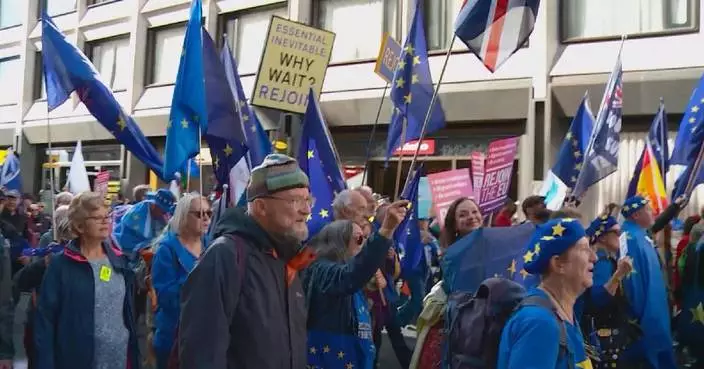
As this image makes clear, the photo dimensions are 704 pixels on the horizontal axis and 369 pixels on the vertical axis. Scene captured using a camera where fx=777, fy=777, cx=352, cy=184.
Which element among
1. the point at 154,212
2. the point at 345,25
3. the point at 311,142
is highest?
the point at 345,25

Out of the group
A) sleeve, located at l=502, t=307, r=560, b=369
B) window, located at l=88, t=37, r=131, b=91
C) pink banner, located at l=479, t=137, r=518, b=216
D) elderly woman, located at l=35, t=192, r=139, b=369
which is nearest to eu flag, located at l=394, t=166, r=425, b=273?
pink banner, located at l=479, t=137, r=518, b=216

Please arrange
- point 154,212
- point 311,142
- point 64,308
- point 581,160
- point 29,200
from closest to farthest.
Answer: point 64,308 < point 311,142 < point 154,212 < point 581,160 < point 29,200

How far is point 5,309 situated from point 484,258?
2885 millimetres

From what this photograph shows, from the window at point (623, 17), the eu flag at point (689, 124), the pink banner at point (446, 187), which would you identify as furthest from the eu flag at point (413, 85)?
the window at point (623, 17)

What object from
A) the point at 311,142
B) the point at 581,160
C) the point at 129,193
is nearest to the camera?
the point at 311,142

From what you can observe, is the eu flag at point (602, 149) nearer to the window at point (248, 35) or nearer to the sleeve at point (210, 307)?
the sleeve at point (210, 307)

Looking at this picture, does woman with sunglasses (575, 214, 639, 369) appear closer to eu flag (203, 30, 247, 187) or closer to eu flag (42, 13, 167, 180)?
eu flag (203, 30, 247, 187)

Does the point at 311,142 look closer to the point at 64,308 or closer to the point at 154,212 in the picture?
the point at 154,212

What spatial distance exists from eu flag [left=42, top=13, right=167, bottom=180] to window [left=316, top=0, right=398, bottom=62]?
10.2m

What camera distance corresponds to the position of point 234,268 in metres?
2.84

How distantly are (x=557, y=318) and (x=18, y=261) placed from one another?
6.91 meters

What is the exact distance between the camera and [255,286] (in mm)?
2889

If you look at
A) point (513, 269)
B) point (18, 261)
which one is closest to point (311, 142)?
point (513, 269)

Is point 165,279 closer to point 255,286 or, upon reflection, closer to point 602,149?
point 255,286
